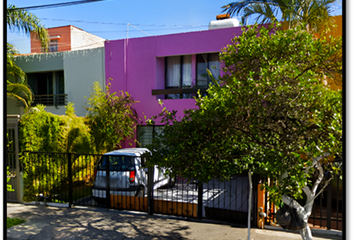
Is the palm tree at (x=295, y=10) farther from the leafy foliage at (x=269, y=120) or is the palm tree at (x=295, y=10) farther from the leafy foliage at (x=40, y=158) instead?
the leafy foliage at (x=40, y=158)

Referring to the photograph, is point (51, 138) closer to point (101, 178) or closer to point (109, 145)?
point (101, 178)

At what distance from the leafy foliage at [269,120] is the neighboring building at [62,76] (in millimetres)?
9716

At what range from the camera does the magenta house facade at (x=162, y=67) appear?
11.7m

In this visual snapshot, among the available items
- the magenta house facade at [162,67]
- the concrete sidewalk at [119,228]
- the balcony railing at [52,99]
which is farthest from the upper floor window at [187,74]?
the concrete sidewalk at [119,228]

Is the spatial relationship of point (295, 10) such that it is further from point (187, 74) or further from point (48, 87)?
point (48, 87)

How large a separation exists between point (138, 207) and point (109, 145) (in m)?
4.56

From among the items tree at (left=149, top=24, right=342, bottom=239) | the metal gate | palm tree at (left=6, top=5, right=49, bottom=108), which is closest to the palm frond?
palm tree at (left=6, top=5, right=49, bottom=108)

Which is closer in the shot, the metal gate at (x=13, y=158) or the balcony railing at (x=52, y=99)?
the metal gate at (x=13, y=158)

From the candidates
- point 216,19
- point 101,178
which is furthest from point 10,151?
point 216,19

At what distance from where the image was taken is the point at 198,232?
5871 millimetres

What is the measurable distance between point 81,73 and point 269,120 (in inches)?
452

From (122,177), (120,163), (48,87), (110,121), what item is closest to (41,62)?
(48,87)

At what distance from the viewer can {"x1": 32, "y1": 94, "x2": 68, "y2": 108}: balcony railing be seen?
46.2 ft

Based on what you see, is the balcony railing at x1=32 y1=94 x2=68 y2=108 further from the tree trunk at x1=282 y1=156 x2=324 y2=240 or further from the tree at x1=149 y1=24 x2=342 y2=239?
the tree trunk at x1=282 y1=156 x2=324 y2=240
